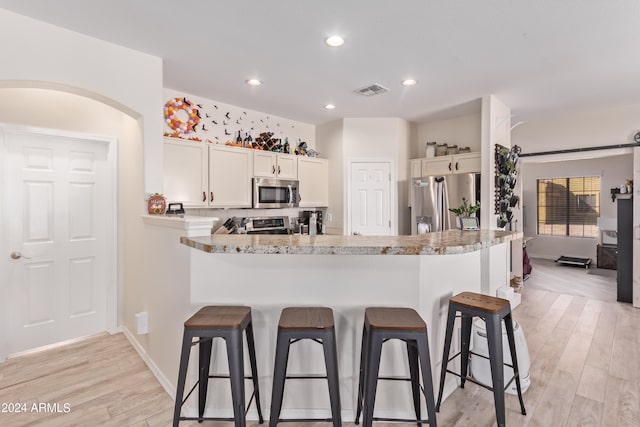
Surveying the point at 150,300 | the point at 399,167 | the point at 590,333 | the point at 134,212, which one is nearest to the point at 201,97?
the point at 134,212

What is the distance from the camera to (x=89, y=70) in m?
2.44

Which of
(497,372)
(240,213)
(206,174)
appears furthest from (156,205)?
(497,372)

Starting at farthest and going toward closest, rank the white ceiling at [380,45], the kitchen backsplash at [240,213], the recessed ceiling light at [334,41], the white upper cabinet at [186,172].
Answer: the kitchen backsplash at [240,213] < the white upper cabinet at [186,172] < the recessed ceiling light at [334,41] < the white ceiling at [380,45]

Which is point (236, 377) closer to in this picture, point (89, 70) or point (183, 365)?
point (183, 365)

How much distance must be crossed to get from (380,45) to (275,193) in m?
2.27

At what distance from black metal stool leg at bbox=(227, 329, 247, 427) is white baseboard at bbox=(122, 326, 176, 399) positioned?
33.2 inches

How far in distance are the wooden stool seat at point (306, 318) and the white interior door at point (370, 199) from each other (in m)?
3.00

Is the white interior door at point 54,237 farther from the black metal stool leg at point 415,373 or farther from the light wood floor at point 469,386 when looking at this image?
the black metal stool leg at point 415,373

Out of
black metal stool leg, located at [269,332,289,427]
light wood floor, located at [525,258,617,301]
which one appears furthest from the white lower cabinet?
light wood floor, located at [525,258,617,301]

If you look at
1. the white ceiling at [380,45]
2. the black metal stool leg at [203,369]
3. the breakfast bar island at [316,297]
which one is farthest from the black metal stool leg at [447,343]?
the white ceiling at [380,45]

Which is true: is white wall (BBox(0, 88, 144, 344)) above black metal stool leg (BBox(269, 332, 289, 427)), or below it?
above

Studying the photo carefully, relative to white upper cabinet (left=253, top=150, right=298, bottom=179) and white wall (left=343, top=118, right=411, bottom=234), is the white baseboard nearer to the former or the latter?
white upper cabinet (left=253, top=150, right=298, bottom=179)

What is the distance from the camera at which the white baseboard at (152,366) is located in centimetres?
230

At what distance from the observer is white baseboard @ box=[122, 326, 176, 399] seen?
7.54 feet
